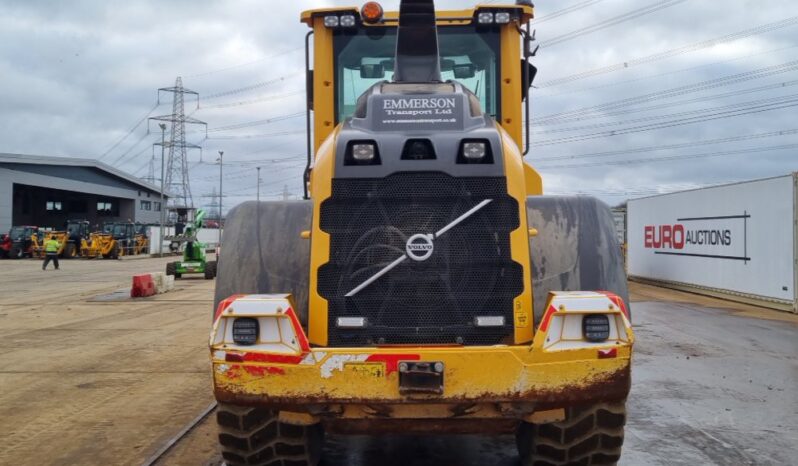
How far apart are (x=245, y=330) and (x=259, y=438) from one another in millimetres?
745

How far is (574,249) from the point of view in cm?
429

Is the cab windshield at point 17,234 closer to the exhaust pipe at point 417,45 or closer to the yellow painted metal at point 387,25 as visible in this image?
the yellow painted metal at point 387,25

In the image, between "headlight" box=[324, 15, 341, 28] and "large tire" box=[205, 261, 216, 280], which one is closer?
"headlight" box=[324, 15, 341, 28]

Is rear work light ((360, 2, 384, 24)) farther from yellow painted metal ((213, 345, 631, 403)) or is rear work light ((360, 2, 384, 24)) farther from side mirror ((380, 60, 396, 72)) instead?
yellow painted metal ((213, 345, 631, 403))

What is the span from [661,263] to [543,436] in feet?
66.5

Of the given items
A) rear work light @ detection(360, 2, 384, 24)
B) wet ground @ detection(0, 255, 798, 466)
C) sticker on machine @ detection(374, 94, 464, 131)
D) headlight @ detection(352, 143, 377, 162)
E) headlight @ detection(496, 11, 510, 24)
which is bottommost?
wet ground @ detection(0, 255, 798, 466)

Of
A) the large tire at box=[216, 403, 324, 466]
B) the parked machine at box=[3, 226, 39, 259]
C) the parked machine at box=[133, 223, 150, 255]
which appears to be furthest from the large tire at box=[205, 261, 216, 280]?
the parked machine at box=[133, 223, 150, 255]

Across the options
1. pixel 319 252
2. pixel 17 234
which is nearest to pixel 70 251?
pixel 17 234

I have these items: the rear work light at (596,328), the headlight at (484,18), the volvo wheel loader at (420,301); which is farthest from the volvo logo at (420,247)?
the headlight at (484,18)

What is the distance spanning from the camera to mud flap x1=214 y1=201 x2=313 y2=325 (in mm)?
4246

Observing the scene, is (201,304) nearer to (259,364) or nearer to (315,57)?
(315,57)

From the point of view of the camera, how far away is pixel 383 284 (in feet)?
12.8

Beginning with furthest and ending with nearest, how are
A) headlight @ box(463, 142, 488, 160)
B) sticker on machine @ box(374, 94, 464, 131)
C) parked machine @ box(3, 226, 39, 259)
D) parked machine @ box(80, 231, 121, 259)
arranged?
1. parked machine @ box(80, 231, 121, 259)
2. parked machine @ box(3, 226, 39, 259)
3. sticker on machine @ box(374, 94, 464, 131)
4. headlight @ box(463, 142, 488, 160)

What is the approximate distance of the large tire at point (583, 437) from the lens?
12.8 ft
